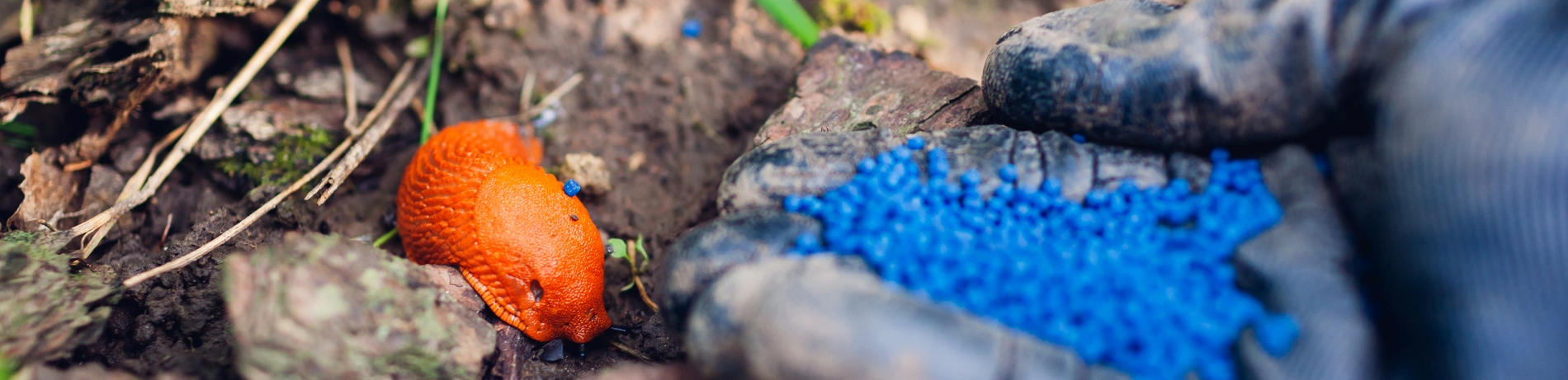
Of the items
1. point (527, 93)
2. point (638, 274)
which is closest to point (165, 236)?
point (527, 93)

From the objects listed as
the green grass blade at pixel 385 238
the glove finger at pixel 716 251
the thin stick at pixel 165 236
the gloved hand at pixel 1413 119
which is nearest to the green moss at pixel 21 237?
the thin stick at pixel 165 236

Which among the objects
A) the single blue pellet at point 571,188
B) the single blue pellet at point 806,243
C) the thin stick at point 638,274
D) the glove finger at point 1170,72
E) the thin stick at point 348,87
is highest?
the glove finger at point 1170,72

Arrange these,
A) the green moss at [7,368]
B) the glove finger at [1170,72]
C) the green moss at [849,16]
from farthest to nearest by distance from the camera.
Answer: the green moss at [849,16] < the glove finger at [1170,72] < the green moss at [7,368]

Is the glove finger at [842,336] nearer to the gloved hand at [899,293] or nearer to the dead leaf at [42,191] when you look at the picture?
the gloved hand at [899,293]

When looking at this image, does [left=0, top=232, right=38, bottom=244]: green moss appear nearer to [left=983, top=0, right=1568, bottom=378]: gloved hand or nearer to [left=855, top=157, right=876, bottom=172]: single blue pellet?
[left=855, top=157, right=876, bottom=172]: single blue pellet

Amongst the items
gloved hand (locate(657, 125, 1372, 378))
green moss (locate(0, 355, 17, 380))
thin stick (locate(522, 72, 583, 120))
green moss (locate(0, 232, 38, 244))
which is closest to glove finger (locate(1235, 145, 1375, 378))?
gloved hand (locate(657, 125, 1372, 378))

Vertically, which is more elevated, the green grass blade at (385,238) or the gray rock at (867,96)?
the gray rock at (867,96)
